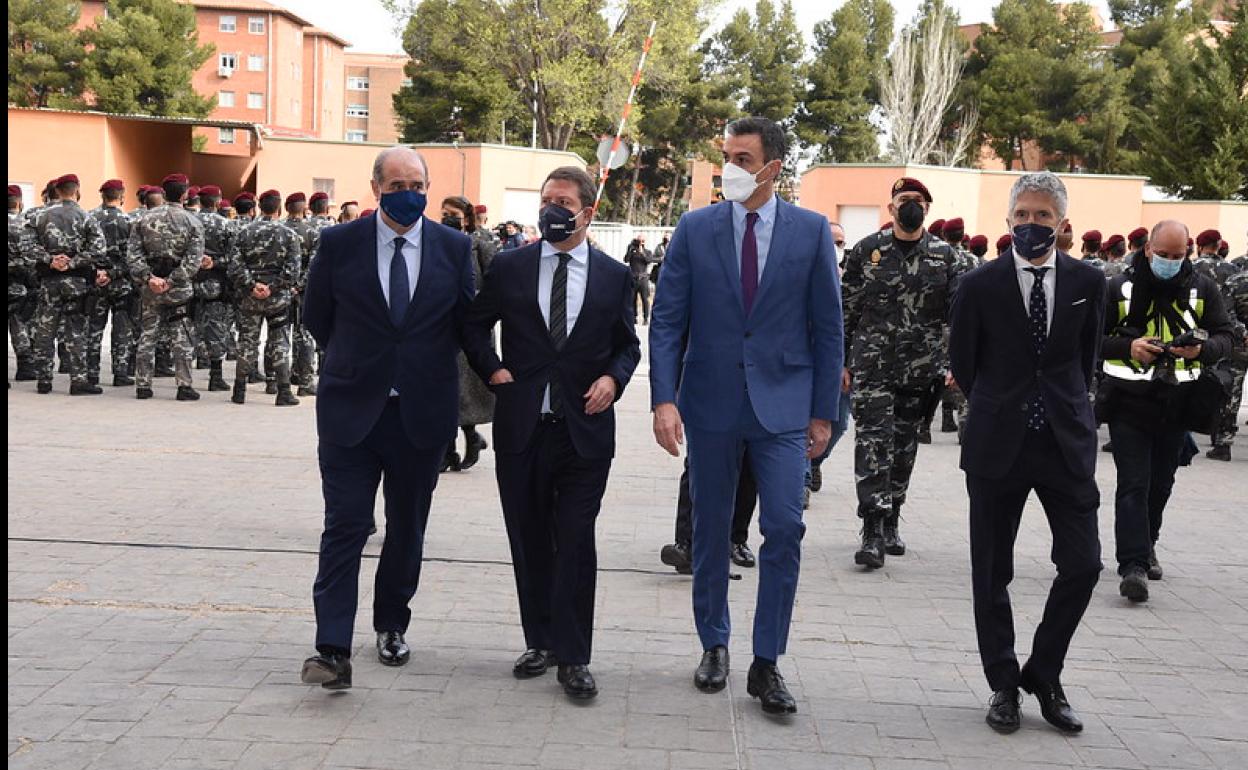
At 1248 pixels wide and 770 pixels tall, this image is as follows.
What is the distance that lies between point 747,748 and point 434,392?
178 centimetres

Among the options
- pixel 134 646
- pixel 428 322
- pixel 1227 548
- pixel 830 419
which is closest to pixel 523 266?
pixel 428 322

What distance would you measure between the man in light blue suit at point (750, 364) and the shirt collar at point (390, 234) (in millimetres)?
960

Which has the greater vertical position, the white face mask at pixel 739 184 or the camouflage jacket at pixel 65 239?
the white face mask at pixel 739 184

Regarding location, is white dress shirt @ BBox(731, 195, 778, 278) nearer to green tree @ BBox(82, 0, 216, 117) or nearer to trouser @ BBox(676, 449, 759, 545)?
trouser @ BBox(676, 449, 759, 545)

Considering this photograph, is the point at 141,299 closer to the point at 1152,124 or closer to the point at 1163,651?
the point at 1163,651

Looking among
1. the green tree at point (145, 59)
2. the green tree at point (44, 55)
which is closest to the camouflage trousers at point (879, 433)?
the green tree at point (145, 59)

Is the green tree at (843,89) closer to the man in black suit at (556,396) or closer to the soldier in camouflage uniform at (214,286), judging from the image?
the soldier in camouflage uniform at (214,286)

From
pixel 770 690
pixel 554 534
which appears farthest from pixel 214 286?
pixel 770 690

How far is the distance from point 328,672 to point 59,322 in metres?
10.6

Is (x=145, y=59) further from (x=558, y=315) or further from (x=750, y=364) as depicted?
(x=750, y=364)

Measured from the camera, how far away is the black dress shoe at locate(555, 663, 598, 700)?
5.30m

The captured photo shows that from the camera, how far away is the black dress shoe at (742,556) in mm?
7836

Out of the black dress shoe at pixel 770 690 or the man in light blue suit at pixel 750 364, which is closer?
the black dress shoe at pixel 770 690

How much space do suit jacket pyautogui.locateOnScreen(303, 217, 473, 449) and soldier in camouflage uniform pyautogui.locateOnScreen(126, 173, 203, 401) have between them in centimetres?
899
